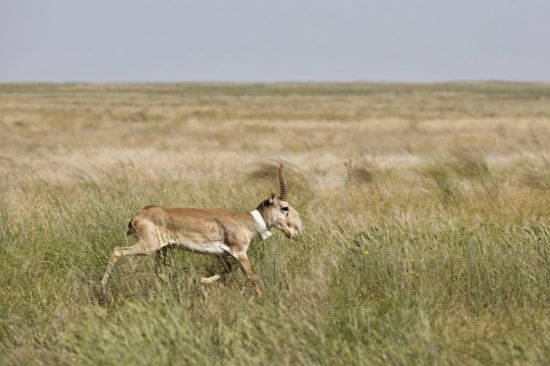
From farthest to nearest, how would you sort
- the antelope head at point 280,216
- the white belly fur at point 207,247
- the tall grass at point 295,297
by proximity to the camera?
1. the antelope head at point 280,216
2. the white belly fur at point 207,247
3. the tall grass at point 295,297

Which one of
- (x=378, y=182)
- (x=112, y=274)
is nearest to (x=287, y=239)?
(x=112, y=274)

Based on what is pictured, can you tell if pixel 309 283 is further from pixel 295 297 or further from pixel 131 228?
pixel 131 228

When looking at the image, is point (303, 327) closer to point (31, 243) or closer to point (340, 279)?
point (340, 279)

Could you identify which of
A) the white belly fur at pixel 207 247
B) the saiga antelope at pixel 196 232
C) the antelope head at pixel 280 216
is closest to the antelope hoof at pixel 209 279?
the saiga antelope at pixel 196 232

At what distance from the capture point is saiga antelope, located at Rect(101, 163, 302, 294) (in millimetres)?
8164

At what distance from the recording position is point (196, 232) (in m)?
8.25

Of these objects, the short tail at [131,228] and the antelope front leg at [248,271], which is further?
the short tail at [131,228]

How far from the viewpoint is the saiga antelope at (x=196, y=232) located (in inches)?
321

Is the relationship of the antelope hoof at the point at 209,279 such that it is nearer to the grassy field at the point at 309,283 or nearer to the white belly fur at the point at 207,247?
the grassy field at the point at 309,283

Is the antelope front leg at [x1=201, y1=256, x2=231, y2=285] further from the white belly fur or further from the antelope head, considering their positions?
the antelope head

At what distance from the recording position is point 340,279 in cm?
758

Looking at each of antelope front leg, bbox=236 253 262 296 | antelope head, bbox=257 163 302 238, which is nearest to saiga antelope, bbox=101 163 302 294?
antelope front leg, bbox=236 253 262 296

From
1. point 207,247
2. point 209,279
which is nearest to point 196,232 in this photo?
Result: point 207,247

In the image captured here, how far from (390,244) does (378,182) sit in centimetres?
822
